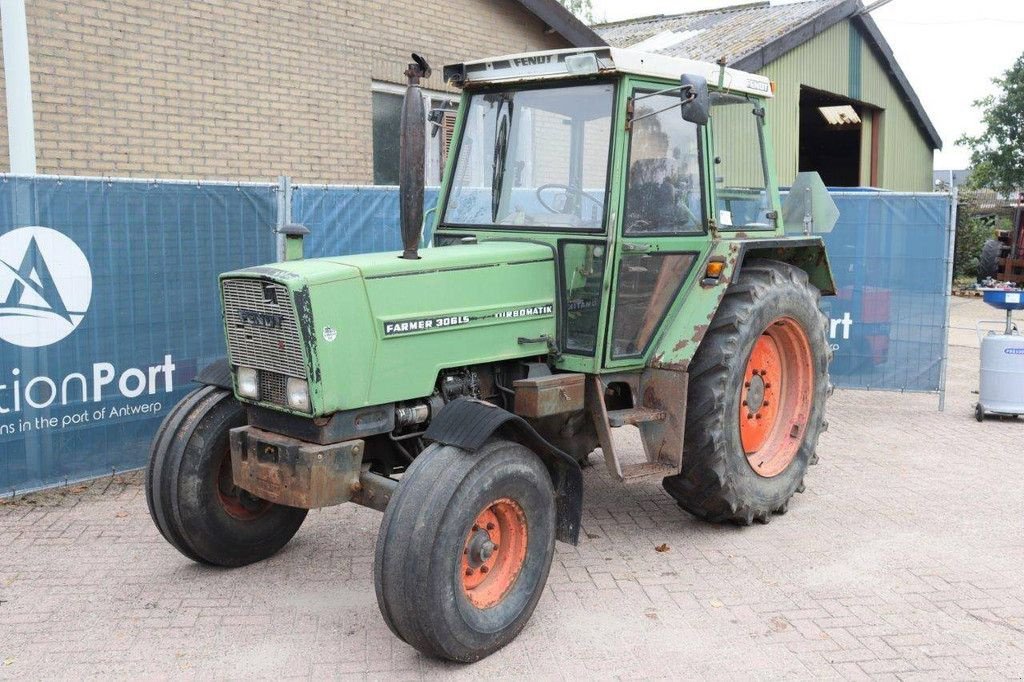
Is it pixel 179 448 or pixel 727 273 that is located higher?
pixel 727 273

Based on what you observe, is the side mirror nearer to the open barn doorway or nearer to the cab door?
the cab door

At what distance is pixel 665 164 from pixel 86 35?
18.0ft

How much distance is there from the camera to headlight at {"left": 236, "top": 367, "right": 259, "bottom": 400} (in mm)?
4441

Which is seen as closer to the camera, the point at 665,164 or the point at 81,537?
the point at 665,164

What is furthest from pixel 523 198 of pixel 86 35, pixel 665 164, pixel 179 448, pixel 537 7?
pixel 537 7

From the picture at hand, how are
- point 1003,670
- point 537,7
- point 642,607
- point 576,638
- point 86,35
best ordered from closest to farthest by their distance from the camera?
point 1003,670 → point 576,638 → point 642,607 → point 86,35 → point 537,7

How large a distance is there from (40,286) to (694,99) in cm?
420

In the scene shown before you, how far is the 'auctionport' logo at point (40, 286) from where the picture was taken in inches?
237

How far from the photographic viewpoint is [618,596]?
4.73 m

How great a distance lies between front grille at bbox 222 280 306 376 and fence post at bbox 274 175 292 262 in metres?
2.88

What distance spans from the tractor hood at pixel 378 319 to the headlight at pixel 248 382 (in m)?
0.02

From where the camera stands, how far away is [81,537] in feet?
18.2

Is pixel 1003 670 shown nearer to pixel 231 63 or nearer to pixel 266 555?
pixel 266 555

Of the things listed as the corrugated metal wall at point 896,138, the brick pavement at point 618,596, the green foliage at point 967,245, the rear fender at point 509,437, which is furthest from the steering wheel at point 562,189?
the green foliage at point 967,245
